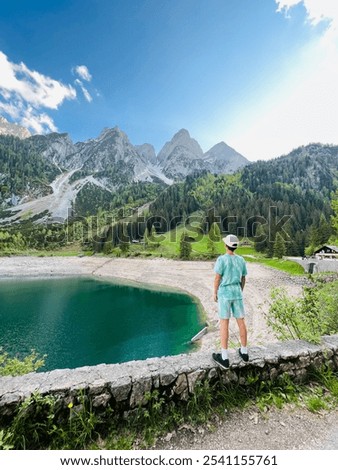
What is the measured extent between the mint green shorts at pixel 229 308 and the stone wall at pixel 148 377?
3.51 ft

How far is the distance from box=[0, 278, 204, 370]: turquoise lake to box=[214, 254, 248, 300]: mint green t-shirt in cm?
2140

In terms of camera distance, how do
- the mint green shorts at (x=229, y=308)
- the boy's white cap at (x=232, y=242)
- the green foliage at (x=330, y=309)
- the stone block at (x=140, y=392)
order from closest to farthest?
the stone block at (x=140, y=392)
the mint green shorts at (x=229, y=308)
the boy's white cap at (x=232, y=242)
the green foliage at (x=330, y=309)

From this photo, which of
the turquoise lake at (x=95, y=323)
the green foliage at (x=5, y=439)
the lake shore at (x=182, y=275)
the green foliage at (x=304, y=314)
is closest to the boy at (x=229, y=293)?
the green foliage at (x=304, y=314)

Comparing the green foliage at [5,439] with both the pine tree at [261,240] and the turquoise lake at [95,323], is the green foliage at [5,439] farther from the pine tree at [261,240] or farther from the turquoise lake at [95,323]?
the pine tree at [261,240]

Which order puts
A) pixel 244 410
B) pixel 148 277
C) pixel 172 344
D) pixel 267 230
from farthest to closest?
pixel 267 230 → pixel 148 277 → pixel 172 344 → pixel 244 410

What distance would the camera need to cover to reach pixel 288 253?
73.0m

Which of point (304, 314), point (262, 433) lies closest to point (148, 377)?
point (262, 433)

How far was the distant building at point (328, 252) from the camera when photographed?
54.6 m

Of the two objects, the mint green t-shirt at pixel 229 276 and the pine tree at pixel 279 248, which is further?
the pine tree at pixel 279 248

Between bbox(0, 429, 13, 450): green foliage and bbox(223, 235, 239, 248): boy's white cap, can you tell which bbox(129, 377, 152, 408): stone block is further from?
bbox(223, 235, 239, 248): boy's white cap

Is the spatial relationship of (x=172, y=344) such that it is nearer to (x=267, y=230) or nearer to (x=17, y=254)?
(x=267, y=230)

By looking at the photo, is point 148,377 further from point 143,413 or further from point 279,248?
point 279,248
